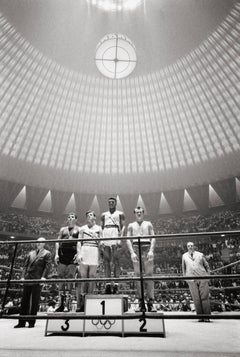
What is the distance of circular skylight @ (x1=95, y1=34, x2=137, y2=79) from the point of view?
2561 cm

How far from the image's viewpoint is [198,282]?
5848 millimetres

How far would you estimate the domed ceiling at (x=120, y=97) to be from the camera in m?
23.4

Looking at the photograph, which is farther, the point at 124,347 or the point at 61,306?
the point at 61,306

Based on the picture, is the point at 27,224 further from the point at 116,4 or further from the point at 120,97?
the point at 116,4

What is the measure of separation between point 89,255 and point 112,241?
A: 1.72ft

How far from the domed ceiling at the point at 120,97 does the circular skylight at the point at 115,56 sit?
1.86 ft

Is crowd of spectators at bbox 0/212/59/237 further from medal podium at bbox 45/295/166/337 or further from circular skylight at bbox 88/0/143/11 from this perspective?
medal podium at bbox 45/295/166/337

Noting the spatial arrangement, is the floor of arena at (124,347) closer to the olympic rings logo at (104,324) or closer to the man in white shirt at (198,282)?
the olympic rings logo at (104,324)

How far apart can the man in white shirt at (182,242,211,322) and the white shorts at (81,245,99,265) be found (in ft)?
7.69

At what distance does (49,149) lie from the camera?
30594mm

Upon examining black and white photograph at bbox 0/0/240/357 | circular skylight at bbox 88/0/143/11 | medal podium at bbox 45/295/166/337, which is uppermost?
circular skylight at bbox 88/0/143/11

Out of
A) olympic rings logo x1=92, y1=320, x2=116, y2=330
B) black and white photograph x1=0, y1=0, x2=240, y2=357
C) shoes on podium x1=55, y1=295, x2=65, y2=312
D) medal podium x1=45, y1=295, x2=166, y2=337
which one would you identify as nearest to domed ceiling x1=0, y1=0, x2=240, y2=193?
black and white photograph x1=0, y1=0, x2=240, y2=357

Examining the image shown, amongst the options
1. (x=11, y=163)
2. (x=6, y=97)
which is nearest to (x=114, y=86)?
(x=6, y=97)

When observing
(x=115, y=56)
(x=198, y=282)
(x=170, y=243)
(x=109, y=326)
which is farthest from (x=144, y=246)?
(x=115, y=56)
